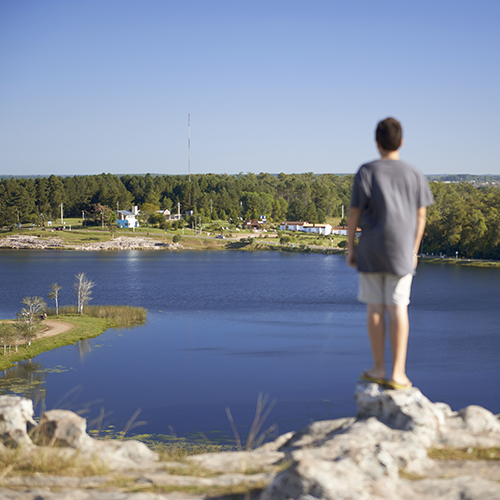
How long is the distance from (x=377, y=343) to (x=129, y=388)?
22.3 m

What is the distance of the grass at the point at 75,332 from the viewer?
28828mm

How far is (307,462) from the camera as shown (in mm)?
3326

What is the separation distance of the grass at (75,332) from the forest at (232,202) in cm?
5348

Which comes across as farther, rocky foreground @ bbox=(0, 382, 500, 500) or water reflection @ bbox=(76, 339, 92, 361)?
water reflection @ bbox=(76, 339, 92, 361)

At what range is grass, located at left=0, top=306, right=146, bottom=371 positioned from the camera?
1135 inches

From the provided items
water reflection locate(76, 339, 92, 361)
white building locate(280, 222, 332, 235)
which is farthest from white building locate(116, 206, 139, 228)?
water reflection locate(76, 339, 92, 361)

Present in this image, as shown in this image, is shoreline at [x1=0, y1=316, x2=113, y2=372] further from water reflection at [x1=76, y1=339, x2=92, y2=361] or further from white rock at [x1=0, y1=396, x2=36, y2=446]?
white rock at [x1=0, y1=396, x2=36, y2=446]

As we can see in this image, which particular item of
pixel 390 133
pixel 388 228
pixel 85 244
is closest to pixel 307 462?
pixel 388 228

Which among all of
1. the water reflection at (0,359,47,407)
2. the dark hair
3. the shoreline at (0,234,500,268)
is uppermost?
the dark hair

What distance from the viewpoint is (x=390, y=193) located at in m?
4.51

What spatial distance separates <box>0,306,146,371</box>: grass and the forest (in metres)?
53.5

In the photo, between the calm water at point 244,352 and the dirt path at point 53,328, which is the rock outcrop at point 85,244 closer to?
the calm water at point 244,352

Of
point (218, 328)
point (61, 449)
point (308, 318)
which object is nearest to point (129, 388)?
point (218, 328)

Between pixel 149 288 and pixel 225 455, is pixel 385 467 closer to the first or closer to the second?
pixel 225 455
